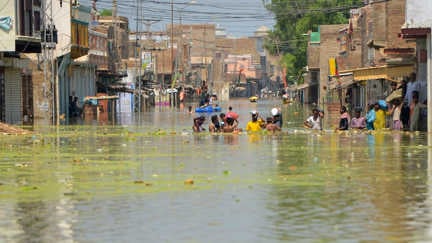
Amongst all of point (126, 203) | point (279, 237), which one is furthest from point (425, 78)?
point (279, 237)

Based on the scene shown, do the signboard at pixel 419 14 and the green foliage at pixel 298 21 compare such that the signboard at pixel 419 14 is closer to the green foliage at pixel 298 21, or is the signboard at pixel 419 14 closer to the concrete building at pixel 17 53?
the concrete building at pixel 17 53

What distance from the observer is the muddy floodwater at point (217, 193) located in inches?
545

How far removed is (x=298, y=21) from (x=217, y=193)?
13592cm

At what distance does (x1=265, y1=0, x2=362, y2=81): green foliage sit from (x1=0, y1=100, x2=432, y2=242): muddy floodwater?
111562 mm

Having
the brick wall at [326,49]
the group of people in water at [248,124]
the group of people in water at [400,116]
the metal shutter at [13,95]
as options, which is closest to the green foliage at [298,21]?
the brick wall at [326,49]

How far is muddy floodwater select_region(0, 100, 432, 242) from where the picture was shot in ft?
45.4

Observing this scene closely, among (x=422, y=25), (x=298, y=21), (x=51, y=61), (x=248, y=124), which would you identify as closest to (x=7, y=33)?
(x=51, y=61)

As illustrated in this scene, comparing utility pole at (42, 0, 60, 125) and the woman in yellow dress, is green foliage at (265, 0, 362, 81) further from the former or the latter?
the woman in yellow dress

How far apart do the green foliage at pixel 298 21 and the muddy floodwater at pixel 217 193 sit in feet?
366

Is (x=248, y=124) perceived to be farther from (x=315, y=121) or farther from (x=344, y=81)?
(x=344, y=81)

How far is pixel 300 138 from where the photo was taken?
3688 centimetres

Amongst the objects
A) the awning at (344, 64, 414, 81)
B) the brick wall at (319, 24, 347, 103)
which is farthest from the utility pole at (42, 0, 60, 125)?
the brick wall at (319, 24, 347, 103)

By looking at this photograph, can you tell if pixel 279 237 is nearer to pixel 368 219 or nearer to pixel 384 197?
pixel 368 219

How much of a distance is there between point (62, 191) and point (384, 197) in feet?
16.9
